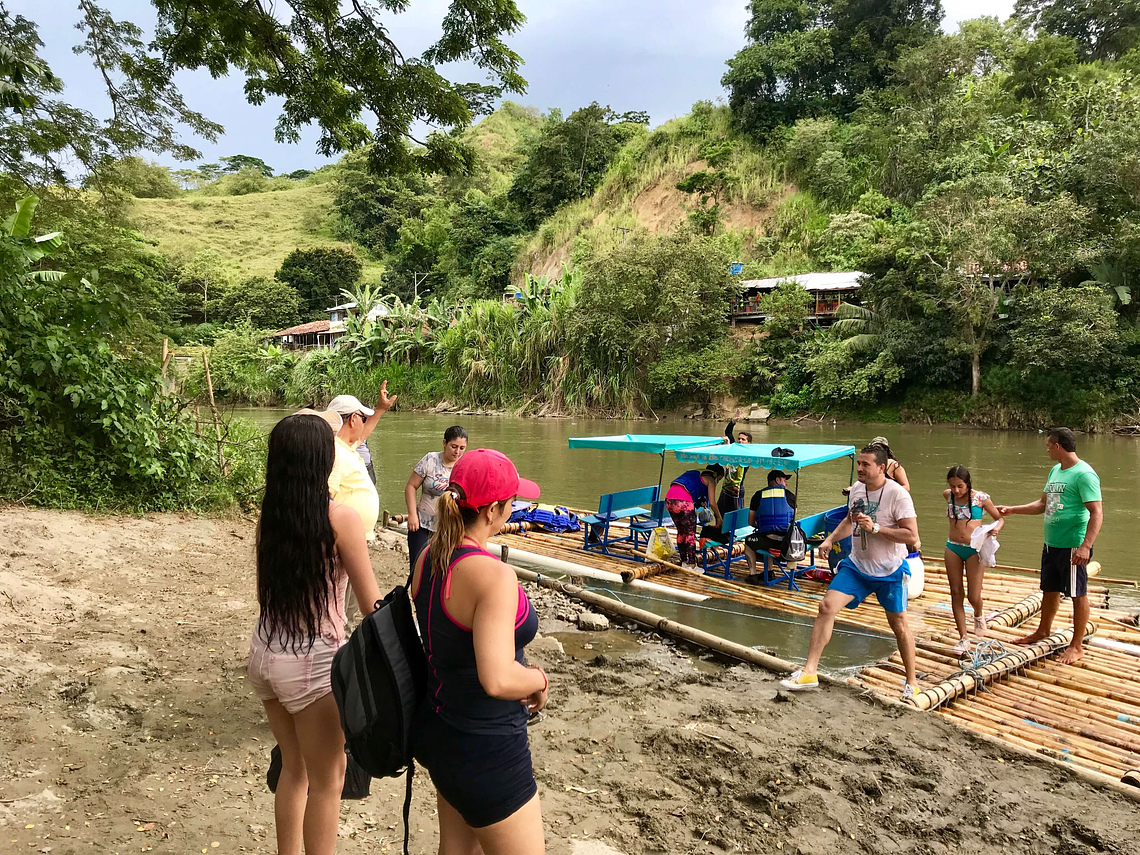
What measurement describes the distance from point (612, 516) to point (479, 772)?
7.92m

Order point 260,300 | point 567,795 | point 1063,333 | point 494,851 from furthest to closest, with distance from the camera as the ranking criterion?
point 260,300 < point 1063,333 < point 567,795 < point 494,851

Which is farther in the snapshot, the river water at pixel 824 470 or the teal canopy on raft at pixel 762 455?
the teal canopy on raft at pixel 762 455

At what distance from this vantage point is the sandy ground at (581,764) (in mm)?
3479

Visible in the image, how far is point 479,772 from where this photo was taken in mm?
2117

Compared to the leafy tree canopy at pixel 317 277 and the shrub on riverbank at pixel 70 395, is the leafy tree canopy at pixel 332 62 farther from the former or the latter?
the leafy tree canopy at pixel 317 277

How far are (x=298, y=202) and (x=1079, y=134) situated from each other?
104 metres

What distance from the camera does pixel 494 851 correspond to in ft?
7.13

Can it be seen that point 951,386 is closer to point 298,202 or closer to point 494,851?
point 494,851

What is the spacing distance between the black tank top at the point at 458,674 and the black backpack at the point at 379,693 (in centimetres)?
8

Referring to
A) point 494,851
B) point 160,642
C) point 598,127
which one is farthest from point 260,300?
point 494,851

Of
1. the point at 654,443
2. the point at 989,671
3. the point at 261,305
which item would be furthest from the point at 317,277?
the point at 989,671

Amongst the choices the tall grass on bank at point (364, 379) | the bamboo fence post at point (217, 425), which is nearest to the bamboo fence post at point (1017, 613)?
the bamboo fence post at point (217, 425)

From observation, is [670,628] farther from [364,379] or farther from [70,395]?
[364,379]

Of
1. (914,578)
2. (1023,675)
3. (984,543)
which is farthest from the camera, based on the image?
(984,543)
